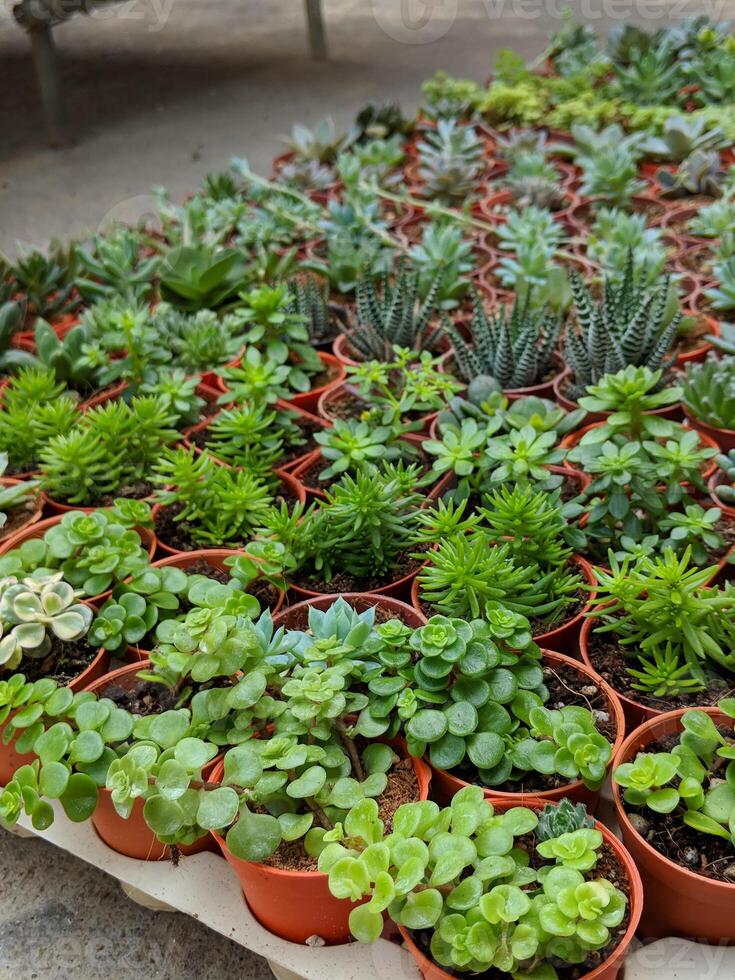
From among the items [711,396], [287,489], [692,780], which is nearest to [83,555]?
Answer: [287,489]

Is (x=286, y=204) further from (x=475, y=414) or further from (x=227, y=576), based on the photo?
(x=227, y=576)

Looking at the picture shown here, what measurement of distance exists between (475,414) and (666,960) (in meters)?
1.11

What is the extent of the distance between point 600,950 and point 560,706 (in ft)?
1.32

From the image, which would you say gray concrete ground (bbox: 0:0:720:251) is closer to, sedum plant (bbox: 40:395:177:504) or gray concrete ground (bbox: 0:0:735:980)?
gray concrete ground (bbox: 0:0:735:980)

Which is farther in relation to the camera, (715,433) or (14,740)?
(715,433)

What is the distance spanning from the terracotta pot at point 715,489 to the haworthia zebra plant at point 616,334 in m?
0.37

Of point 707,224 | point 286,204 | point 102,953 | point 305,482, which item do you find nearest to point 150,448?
point 305,482

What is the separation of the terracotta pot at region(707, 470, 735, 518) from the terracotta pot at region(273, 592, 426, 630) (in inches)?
27.3

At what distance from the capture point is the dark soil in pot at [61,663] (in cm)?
162

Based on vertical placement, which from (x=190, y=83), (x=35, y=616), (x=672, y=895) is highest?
(x=190, y=83)

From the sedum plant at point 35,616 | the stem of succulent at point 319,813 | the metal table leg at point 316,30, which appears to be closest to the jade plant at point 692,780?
the stem of succulent at point 319,813

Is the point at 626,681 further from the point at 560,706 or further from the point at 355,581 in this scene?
the point at 355,581

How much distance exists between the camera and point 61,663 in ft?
5.38

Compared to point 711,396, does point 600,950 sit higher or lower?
lower
